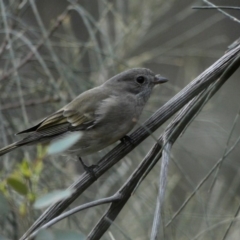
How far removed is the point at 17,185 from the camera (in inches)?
44.1

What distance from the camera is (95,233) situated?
1701mm

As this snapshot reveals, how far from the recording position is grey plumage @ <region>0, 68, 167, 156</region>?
2.65 meters

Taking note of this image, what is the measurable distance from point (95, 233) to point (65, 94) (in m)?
1.70

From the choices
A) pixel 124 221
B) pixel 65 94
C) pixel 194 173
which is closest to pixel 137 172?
pixel 65 94

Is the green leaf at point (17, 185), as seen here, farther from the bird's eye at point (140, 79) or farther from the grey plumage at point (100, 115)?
the bird's eye at point (140, 79)

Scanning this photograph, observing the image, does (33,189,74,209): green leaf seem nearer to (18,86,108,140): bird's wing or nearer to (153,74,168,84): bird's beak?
(18,86,108,140): bird's wing

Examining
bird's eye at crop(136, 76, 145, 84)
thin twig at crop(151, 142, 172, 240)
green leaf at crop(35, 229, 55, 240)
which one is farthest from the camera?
bird's eye at crop(136, 76, 145, 84)

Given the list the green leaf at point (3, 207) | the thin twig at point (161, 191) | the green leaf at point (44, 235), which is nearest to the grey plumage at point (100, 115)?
the thin twig at point (161, 191)

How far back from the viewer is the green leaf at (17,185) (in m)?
1.11

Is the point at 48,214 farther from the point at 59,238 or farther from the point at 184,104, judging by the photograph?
the point at 59,238

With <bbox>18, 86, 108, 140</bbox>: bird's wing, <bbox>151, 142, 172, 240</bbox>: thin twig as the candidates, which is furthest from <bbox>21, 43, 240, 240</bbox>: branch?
<bbox>18, 86, 108, 140</bbox>: bird's wing

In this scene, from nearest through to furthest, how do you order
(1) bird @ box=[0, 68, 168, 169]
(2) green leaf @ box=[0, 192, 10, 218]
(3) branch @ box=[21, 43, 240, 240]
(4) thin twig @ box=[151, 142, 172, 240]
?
(2) green leaf @ box=[0, 192, 10, 218]
(4) thin twig @ box=[151, 142, 172, 240]
(3) branch @ box=[21, 43, 240, 240]
(1) bird @ box=[0, 68, 168, 169]

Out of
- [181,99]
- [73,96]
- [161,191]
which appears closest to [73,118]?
[73,96]

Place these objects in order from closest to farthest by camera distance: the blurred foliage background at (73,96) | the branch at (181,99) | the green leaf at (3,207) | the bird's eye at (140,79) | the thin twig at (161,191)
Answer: the green leaf at (3,207)
the thin twig at (161,191)
the branch at (181,99)
the blurred foliage background at (73,96)
the bird's eye at (140,79)
